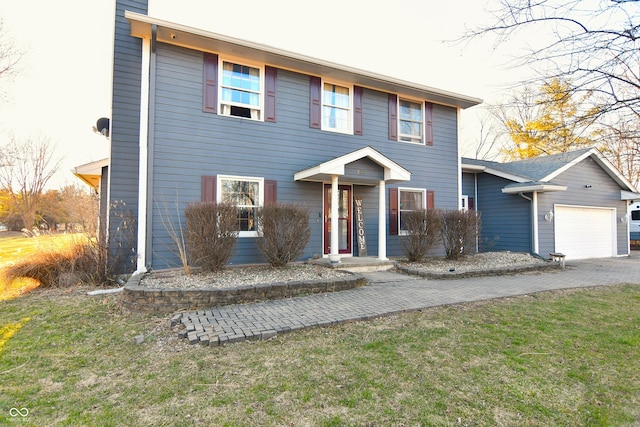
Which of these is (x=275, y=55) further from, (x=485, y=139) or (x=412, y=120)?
(x=485, y=139)

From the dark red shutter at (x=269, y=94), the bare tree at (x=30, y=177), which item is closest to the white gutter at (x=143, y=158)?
the dark red shutter at (x=269, y=94)

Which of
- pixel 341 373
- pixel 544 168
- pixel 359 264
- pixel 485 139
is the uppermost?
pixel 485 139

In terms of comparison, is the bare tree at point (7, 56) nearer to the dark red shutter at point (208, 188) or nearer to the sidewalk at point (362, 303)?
the dark red shutter at point (208, 188)

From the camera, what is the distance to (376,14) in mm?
5773

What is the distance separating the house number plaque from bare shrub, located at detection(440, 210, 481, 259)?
2.25 metres

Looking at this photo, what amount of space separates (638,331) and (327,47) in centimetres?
1157

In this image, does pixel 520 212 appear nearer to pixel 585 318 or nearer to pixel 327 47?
pixel 585 318

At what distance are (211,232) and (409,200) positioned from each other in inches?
265

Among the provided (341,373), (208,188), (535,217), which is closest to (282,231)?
(208,188)

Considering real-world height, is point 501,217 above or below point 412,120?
below

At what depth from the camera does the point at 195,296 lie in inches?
200

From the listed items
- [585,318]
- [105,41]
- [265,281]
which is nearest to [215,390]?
[265,281]

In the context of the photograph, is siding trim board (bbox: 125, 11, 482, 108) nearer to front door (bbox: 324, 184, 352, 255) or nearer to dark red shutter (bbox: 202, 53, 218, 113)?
dark red shutter (bbox: 202, 53, 218, 113)

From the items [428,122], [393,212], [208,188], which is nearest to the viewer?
[208,188]
